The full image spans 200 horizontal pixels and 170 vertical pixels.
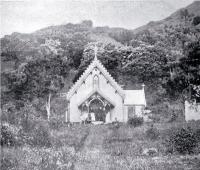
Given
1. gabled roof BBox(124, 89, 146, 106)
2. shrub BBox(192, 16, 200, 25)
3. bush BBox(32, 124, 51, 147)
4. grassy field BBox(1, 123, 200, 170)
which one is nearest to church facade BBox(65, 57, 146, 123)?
gabled roof BBox(124, 89, 146, 106)

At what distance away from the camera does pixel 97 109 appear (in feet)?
134

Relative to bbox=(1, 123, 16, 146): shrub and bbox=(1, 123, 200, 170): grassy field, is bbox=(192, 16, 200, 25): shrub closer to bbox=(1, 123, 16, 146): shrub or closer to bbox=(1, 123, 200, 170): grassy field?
bbox=(1, 123, 200, 170): grassy field

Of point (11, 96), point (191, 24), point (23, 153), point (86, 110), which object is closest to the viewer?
point (23, 153)

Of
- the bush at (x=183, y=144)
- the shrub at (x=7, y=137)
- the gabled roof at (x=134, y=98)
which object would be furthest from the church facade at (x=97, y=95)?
the bush at (x=183, y=144)

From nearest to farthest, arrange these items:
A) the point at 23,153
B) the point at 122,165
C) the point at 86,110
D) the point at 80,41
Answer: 1. the point at 122,165
2. the point at 23,153
3. the point at 86,110
4. the point at 80,41

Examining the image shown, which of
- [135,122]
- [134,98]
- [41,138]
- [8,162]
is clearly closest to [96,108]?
[134,98]

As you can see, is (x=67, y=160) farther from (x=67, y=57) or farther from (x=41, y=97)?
(x=67, y=57)

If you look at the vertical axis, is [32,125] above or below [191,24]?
below

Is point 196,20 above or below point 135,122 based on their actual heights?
above

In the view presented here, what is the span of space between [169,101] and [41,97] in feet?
62.3

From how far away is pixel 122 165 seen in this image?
551 inches

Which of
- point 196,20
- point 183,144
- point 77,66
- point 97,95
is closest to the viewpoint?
point 183,144

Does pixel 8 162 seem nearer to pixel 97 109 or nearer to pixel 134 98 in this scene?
pixel 97 109

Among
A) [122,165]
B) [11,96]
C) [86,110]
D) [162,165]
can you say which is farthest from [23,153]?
[11,96]
